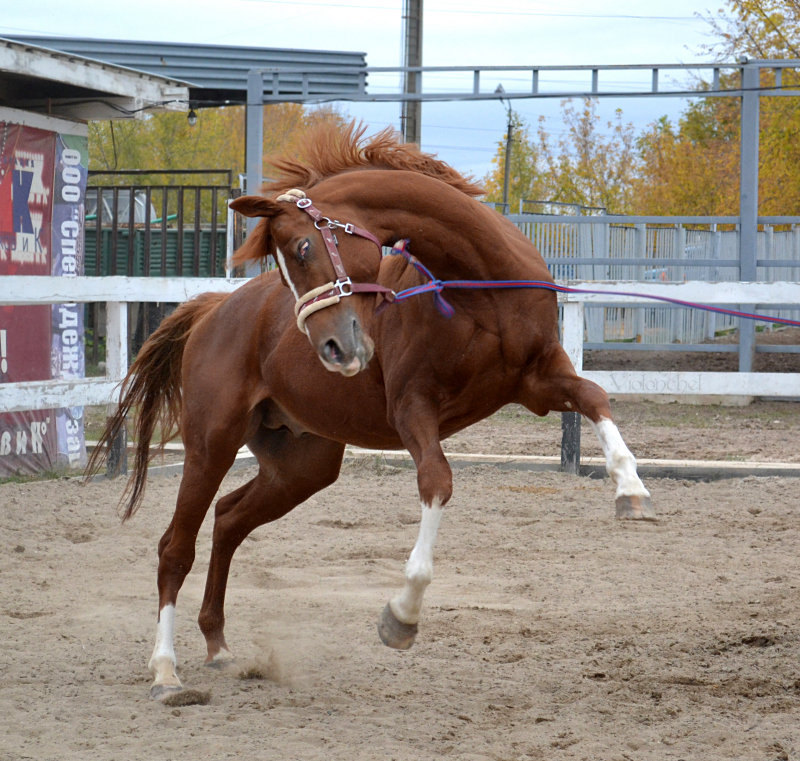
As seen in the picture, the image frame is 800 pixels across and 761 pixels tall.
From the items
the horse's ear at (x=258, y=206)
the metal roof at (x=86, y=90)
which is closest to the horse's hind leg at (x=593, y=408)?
the horse's ear at (x=258, y=206)

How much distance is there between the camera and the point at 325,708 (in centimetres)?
362

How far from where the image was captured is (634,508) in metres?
3.28

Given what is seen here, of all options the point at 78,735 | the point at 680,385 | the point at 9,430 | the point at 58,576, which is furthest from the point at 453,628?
the point at 9,430

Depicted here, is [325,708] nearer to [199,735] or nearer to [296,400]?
[199,735]

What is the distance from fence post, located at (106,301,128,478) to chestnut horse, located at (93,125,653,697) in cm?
339

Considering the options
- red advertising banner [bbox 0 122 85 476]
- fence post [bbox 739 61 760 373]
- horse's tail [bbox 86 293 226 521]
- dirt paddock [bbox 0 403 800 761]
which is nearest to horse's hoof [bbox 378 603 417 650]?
dirt paddock [bbox 0 403 800 761]

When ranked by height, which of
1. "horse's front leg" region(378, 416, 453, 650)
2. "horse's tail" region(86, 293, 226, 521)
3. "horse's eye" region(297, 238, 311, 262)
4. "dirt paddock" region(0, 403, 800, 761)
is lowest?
"dirt paddock" region(0, 403, 800, 761)

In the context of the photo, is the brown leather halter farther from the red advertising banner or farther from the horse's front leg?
the red advertising banner

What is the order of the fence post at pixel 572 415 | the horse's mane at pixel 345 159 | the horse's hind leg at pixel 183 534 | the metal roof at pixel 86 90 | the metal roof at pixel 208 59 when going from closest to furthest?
the horse's mane at pixel 345 159
the horse's hind leg at pixel 183 534
the fence post at pixel 572 415
the metal roof at pixel 86 90
the metal roof at pixel 208 59

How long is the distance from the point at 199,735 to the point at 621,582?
252 cm

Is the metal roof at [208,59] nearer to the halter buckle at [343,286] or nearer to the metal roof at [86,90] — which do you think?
the metal roof at [86,90]

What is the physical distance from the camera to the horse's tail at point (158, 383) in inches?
197

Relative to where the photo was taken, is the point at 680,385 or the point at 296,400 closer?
the point at 296,400

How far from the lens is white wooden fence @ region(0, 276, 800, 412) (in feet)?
23.9
